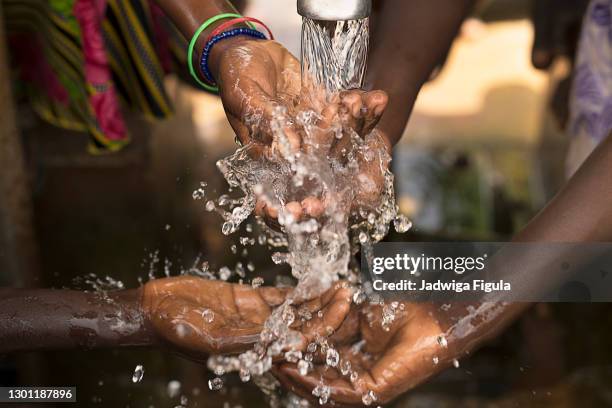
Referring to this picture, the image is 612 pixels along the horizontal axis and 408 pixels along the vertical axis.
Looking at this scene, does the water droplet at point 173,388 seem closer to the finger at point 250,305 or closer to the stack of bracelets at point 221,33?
the finger at point 250,305

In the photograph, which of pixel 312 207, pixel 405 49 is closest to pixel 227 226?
pixel 312 207

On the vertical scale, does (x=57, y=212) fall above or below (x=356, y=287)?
below

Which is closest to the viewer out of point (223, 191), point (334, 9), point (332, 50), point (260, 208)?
point (334, 9)

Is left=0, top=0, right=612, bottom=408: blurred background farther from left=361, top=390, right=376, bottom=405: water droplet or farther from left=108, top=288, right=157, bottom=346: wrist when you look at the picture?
left=361, top=390, right=376, bottom=405: water droplet

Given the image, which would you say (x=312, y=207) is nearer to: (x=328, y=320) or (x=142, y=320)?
(x=328, y=320)

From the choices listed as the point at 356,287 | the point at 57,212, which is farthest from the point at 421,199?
the point at 356,287

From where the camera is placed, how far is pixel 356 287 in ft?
5.16

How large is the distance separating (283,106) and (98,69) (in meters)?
0.81

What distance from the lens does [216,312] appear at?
160 cm

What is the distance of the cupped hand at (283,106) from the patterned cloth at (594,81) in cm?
74

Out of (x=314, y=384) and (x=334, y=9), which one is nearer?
(x=334, y=9)

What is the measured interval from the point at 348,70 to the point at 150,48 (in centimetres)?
85

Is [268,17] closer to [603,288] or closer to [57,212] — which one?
[57,212]

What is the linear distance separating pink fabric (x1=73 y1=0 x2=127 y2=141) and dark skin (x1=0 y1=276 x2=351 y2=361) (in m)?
0.63
